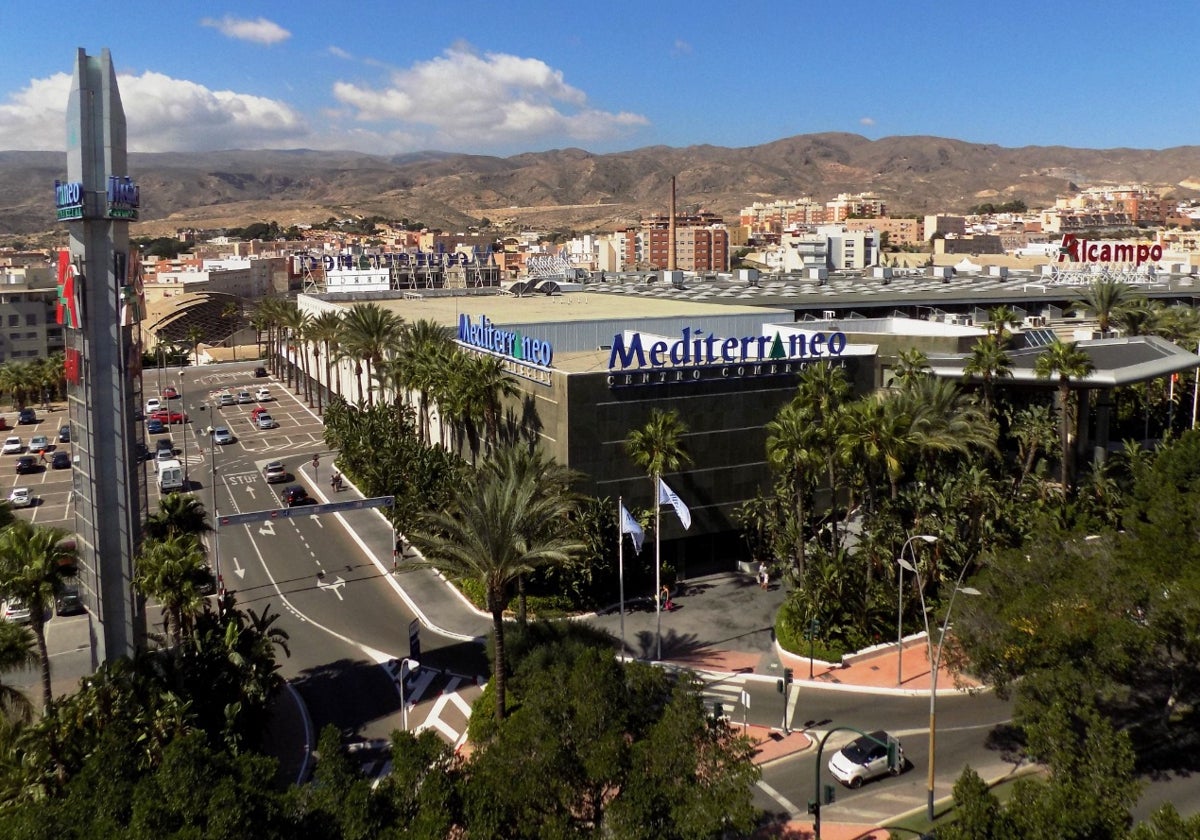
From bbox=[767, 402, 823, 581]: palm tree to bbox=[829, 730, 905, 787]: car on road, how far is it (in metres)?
12.7

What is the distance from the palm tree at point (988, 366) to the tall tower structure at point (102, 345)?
142 feet

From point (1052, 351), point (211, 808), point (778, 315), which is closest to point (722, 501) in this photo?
point (1052, 351)

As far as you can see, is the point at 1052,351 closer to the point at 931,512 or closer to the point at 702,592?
the point at 931,512

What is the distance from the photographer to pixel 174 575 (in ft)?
108

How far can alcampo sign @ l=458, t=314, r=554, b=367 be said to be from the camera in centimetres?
5231

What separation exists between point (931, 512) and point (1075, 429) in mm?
17426

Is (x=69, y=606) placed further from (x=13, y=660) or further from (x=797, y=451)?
(x=797, y=451)

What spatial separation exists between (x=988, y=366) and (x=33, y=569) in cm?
4727

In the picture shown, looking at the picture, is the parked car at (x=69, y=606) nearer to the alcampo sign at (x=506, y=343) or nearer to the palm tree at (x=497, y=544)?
the palm tree at (x=497, y=544)

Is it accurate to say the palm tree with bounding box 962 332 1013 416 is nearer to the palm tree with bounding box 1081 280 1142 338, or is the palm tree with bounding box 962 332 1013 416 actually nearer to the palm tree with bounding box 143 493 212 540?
the palm tree with bounding box 1081 280 1142 338

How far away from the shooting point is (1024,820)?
21.1m

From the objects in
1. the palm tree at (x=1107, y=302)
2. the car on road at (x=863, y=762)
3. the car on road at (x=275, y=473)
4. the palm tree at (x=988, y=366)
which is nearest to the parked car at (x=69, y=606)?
the car on road at (x=275, y=473)

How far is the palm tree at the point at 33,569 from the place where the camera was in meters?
30.6

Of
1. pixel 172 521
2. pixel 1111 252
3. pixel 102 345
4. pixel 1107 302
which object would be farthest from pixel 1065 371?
pixel 1111 252
